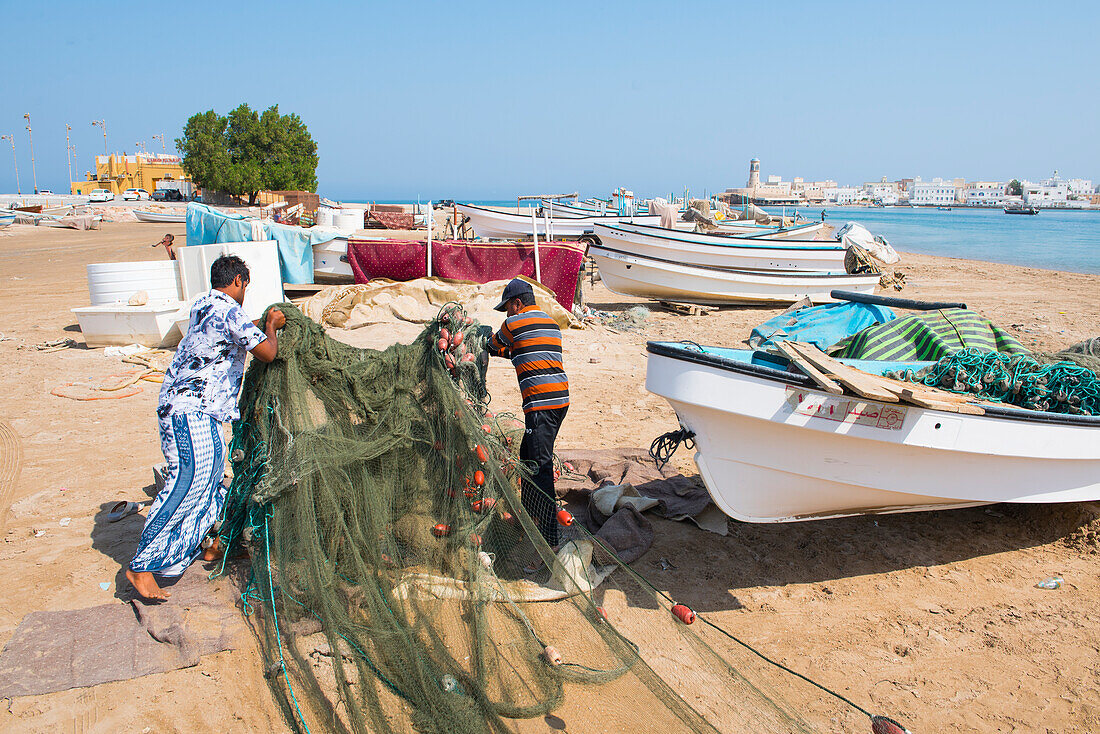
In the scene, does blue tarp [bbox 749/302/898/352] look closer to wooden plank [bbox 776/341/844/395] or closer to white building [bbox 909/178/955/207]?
wooden plank [bbox 776/341/844/395]

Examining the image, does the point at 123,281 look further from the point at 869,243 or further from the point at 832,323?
the point at 869,243

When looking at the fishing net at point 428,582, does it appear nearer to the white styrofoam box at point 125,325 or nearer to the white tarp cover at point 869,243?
the white styrofoam box at point 125,325

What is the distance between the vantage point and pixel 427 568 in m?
3.45

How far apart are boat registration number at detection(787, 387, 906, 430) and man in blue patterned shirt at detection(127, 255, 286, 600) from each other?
2762mm

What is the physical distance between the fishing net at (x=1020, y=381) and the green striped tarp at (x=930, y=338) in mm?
467

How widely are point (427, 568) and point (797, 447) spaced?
82.8 inches

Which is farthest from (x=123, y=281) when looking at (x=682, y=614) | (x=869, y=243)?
(x=869, y=243)

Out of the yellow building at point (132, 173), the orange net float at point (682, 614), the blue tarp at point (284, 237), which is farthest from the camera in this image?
the yellow building at point (132, 173)

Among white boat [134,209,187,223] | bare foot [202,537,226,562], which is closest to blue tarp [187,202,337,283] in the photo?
bare foot [202,537,226,562]

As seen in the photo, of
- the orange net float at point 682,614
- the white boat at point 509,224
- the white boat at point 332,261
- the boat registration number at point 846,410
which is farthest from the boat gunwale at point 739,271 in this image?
the orange net float at point 682,614

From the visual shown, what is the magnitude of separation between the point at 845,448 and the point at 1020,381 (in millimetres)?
1357

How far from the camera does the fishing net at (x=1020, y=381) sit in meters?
3.98

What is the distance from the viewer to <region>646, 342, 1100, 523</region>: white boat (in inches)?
139

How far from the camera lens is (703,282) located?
13875mm
